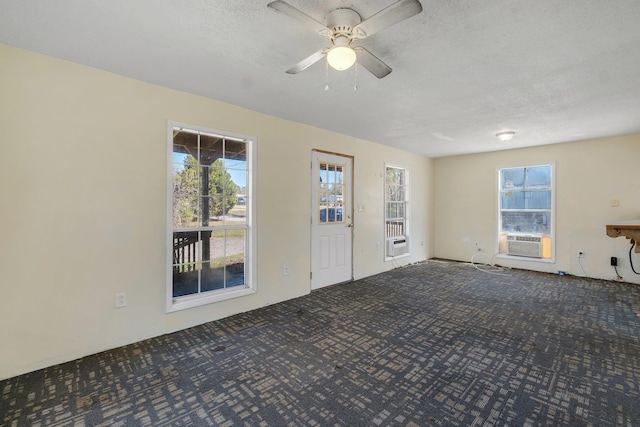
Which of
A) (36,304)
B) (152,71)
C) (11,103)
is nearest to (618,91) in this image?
(152,71)

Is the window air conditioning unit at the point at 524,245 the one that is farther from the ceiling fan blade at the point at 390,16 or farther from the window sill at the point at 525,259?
the ceiling fan blade at the point at 390,16

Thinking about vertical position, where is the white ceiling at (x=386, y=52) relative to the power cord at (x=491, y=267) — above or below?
above

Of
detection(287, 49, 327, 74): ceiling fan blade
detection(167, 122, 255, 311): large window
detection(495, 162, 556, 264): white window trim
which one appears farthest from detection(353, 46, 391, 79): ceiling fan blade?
detection(495, 162, 556, 264): white window trim

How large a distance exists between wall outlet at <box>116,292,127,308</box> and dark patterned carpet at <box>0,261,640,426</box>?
0.39 m

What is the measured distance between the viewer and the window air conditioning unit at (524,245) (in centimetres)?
544

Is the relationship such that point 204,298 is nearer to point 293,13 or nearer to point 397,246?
point 293,13

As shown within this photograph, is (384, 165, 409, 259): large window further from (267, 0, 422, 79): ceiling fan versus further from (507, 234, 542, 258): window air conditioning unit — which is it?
(267, 0, 422, 79): ceiling fan

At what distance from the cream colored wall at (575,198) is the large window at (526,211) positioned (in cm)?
16

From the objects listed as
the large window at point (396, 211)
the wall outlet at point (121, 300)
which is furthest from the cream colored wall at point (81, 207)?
the large window at point (396, 211)

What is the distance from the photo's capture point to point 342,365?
233cm

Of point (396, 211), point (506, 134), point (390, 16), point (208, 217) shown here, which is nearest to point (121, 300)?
point (208, 217)

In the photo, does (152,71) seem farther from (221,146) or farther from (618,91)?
(618,91)

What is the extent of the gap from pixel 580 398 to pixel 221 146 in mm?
3823

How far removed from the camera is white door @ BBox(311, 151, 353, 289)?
431cm
